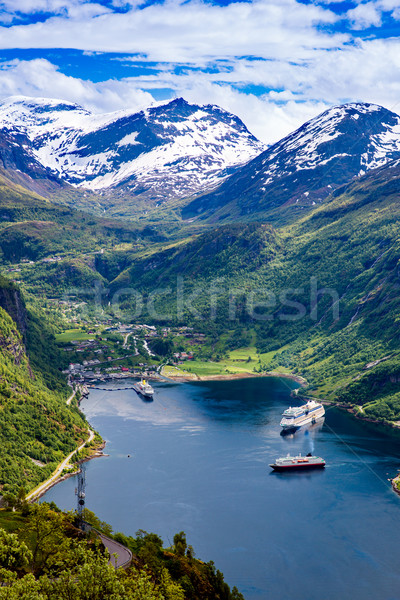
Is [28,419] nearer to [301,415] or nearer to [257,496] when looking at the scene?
[257,496]

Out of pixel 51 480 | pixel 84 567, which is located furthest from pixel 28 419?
pixel 84 567

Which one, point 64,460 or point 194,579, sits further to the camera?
point 64,460

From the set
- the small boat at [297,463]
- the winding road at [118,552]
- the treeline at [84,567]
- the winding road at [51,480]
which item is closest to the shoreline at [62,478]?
the winding road at [51,480]

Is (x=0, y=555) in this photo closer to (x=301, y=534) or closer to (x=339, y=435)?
(x=301, y=534)

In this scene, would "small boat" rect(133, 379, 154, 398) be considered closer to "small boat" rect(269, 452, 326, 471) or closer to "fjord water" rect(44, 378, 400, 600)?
"fjord water" rect(44, 378, 400, 600)

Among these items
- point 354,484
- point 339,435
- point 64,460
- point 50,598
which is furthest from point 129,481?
point 50,598

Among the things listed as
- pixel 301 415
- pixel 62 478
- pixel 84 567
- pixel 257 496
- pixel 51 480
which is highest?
pixel 84 567

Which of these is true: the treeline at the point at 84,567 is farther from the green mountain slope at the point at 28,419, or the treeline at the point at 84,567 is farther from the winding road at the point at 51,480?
the green mountain slope at the point at 28,419
